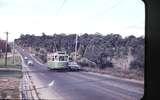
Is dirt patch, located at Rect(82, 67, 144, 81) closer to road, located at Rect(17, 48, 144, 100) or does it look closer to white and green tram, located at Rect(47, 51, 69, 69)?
road, located at Rect(17, 48, 144, 100)

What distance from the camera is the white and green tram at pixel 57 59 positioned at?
7.43 feet

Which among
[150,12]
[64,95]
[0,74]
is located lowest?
[64,95]

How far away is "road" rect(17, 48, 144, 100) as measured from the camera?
215 cm

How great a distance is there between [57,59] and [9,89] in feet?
1.34

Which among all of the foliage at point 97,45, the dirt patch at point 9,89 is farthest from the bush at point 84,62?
the dirt patch at point 9,89

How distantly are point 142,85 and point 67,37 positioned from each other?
71 centimetres

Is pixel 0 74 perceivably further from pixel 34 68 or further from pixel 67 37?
pixel 67 37

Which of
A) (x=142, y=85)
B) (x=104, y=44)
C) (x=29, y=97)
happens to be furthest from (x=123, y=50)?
(x=29, y=97)

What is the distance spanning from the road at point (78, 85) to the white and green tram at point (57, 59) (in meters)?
0.05

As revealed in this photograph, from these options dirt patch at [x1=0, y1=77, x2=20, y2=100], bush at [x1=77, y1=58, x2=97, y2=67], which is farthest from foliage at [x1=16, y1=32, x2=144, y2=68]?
dirt patch at [x1=0, y1=77, x2=20, y2=100]

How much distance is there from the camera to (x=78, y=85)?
2.27m

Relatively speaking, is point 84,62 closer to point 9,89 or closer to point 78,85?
point 78,85

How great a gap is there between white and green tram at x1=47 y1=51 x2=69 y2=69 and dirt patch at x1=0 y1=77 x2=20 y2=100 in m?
0.32

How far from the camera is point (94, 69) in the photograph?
2.36 meters
